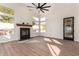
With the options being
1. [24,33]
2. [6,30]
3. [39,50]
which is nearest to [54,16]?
[24,33]

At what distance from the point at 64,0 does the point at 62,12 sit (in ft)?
21.4

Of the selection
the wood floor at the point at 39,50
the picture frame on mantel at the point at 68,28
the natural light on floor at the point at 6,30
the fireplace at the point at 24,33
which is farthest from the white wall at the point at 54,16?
the wood floor at the point at 39,50

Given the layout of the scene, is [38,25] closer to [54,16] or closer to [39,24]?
[39,24]

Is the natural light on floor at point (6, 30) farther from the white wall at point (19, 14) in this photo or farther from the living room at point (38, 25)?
the white wall at point (19, 14)

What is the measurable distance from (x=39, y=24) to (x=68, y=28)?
14.4 feet

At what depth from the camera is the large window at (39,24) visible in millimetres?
10516

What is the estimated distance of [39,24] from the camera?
10.9m

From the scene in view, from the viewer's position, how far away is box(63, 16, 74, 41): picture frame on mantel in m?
7.00

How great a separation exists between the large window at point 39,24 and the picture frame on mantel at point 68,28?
3319mm

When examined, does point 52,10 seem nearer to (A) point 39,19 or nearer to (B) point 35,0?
(A) point 39,19

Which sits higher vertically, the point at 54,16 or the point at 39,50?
the point at 54,16

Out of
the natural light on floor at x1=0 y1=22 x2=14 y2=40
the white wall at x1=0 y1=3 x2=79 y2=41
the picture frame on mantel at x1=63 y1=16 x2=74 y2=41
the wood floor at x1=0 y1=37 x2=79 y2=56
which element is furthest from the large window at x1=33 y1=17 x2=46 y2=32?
the wood floor at x1=0 y1=37 x2=79 y2=56

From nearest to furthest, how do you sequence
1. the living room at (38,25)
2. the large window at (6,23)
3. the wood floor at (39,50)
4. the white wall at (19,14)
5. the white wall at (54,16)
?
the wood floor at (39,50), the living room at (38,25), the large window at (6,23), the white wall at (54,16), the white wall at (19,14)

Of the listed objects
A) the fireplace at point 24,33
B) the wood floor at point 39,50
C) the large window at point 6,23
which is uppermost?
the large window at point 6,23
